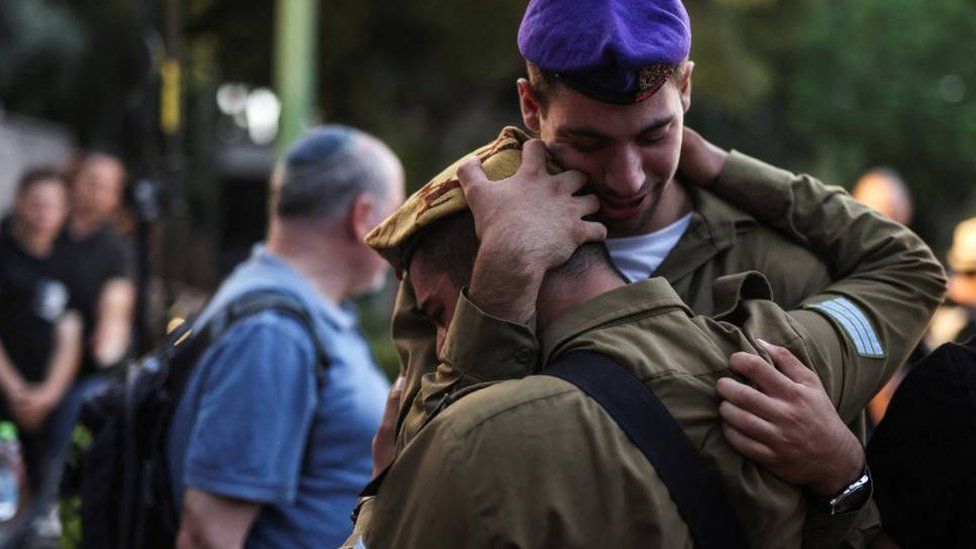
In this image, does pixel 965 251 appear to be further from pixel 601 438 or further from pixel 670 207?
pixel 601 438

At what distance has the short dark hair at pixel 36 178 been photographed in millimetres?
8031

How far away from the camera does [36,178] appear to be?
8.03 metres

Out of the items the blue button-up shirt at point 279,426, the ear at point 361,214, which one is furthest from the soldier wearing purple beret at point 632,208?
the ear at point 361,214

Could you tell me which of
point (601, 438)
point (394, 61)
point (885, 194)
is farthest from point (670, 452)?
point (394, 61)

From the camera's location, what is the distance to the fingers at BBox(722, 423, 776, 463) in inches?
80.2

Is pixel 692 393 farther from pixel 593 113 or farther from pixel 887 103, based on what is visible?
pixel 887 103

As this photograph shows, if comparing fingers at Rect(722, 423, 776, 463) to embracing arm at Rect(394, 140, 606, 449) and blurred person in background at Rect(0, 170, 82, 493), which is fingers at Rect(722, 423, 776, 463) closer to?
embracing arm at Rect(394, 140, 606, 449)

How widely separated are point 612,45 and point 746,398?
0.62 meters

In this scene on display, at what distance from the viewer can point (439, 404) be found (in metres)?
2.17

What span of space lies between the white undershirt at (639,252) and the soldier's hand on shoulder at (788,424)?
44 cm

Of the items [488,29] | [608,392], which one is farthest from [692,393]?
[488,29]

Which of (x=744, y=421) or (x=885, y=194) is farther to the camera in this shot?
(x=885, y=194)

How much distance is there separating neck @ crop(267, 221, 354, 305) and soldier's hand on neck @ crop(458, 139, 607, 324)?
177 cm

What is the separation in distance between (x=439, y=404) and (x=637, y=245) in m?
0.59
